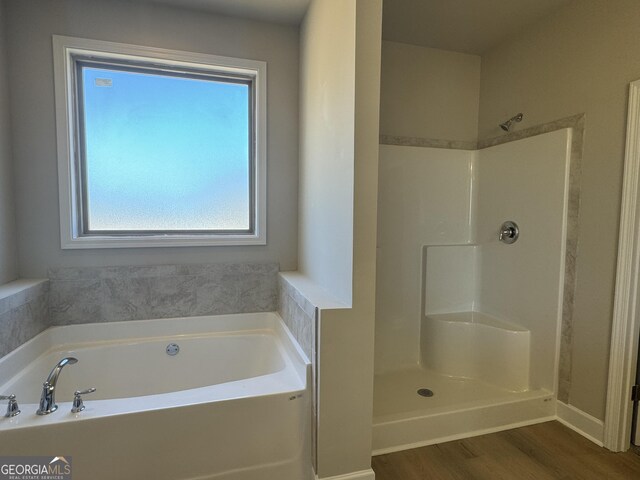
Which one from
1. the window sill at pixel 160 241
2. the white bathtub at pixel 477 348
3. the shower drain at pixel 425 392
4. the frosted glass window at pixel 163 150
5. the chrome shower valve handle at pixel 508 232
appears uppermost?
the frosted glass window at pixel 163 150

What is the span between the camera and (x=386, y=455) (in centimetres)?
175

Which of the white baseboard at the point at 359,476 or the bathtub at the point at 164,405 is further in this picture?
the white baseboard at the point at 359,476

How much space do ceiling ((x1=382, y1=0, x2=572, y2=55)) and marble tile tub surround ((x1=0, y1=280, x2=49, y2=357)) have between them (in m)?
2.63

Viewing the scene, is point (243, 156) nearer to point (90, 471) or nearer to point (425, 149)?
point (425, 149)

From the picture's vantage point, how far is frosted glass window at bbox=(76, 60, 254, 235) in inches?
82.0

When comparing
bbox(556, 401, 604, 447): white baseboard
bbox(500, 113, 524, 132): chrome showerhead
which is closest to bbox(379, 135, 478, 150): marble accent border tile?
bbox(500, 113, 524, 132): chrome showerhead

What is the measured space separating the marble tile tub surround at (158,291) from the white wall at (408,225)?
0.88 metres

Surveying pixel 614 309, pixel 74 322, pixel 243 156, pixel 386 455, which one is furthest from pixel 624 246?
pixel 74 322

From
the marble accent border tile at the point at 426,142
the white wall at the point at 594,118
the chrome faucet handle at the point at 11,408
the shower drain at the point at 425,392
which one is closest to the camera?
the chrome faucet handle at the point at 11,408

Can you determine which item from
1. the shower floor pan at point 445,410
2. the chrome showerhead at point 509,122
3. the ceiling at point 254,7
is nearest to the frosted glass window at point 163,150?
the ceiling at point 254,7

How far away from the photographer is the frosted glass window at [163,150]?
2.08 metres

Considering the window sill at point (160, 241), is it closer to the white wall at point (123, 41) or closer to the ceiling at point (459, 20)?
A: the white wall at point (123, 41)

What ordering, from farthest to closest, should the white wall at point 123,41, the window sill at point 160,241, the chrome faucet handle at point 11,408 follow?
the window sill at point 160,241 → the white wall at point 123,41 → the chrome faucet handle at point 11,408

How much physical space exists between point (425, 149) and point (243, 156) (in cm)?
140
